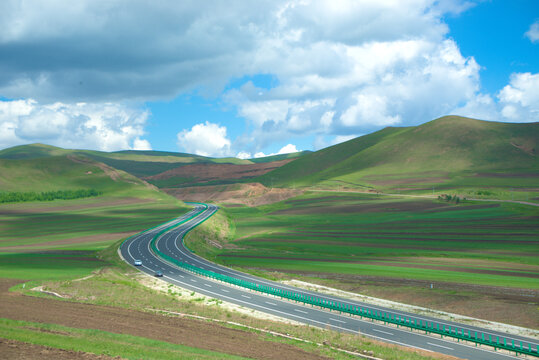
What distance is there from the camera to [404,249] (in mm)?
86062

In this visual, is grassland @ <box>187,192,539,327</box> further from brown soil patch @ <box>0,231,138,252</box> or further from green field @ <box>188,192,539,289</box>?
brown soil patch @ <box>0,231,138,252</box>

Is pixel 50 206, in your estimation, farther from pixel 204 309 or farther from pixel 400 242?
pixel 204 309

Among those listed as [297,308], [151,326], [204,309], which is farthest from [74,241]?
[151,326]

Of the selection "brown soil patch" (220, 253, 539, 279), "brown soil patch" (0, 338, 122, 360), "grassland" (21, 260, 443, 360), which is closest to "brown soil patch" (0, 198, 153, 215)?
"brown soil patch" (220, 253, 539, 279)

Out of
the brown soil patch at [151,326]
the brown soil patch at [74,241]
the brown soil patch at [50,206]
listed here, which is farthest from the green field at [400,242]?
the brown soil patch at [50,206]

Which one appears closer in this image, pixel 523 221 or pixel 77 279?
pixel 77 279

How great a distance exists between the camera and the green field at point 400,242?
65.4 meters

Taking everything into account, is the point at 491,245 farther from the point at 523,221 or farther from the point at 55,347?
the point at 55,347

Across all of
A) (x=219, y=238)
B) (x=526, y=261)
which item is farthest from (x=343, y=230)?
(x=526, y=261)

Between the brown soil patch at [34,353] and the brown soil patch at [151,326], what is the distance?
6.51 meters

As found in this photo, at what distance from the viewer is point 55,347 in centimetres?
2158

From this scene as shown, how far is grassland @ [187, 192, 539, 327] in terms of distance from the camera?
5456 cm

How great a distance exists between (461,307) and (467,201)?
122738mm

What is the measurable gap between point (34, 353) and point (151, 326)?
10778 millimetres
